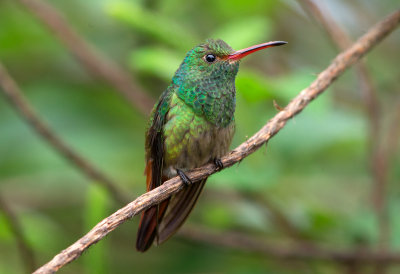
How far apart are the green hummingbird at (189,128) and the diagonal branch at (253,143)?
13 cm

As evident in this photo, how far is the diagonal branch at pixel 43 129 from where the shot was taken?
110 inches

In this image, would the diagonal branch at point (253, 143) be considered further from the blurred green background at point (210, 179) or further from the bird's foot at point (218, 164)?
the blurred green background at point (210, 179)

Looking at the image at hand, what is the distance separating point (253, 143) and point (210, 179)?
1.18 metres

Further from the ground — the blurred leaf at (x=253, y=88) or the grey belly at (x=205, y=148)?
the blurred leaf at (x=253, y=88)

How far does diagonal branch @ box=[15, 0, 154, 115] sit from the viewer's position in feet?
11.8

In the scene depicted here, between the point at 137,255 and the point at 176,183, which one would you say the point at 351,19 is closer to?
the point at 137,255

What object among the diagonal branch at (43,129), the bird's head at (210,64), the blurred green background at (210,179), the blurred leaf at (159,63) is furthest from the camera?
the blurred green background at (210,179)

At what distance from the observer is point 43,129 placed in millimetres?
2908

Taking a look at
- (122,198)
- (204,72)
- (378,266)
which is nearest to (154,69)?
(204,72)

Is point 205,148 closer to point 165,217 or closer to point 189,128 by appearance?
point 189,128

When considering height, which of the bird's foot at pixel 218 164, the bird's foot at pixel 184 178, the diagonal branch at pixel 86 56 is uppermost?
the diagonal branch at pixel 86 56

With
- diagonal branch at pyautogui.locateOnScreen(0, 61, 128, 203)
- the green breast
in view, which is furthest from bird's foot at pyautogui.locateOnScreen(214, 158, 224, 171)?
diagonal branch at pyautogui.locateOnScreen(0, 61, 128, 203)

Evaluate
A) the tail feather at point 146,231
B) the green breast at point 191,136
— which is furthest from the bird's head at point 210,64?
the tail feather at point 146,231

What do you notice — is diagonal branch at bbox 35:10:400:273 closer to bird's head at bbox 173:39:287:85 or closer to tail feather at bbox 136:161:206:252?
tail feather at bbox 136:161:206:252
